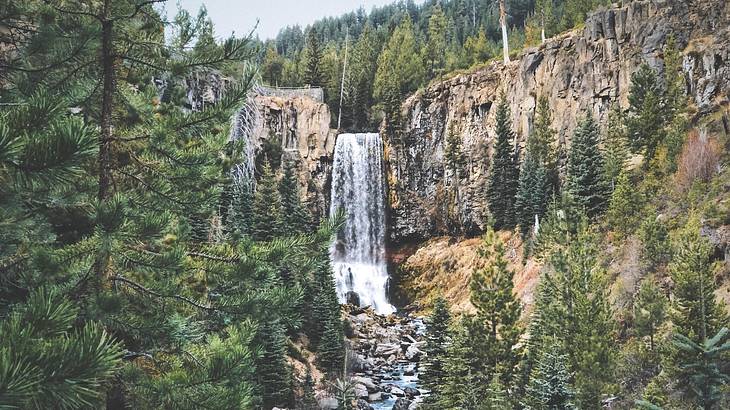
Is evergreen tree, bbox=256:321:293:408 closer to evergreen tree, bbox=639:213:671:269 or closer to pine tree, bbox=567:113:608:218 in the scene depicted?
evergreen tree, bbox=639:213:671:269

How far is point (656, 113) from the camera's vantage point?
29359 mm

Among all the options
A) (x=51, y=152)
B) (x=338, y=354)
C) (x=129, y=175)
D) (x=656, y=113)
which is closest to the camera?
(x=51, y=152)

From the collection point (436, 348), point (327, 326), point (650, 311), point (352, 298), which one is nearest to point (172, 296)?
point (436, 348)

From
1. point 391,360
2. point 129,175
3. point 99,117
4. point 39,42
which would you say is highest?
point 39,42

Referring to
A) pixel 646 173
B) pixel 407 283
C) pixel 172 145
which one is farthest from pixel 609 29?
pixel 172 145

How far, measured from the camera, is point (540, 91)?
1593 inches

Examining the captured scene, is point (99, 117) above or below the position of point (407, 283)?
above

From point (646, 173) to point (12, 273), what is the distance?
3209 cm

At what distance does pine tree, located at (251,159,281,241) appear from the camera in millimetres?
33312

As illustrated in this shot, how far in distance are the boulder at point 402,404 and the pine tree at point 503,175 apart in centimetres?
2074

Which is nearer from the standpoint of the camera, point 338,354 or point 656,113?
point 338,354

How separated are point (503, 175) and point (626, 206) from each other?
50.8 feet

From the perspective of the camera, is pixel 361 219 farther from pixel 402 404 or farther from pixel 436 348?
pixel 436 348

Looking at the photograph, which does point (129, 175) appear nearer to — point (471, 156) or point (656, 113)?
point (656, 113)
